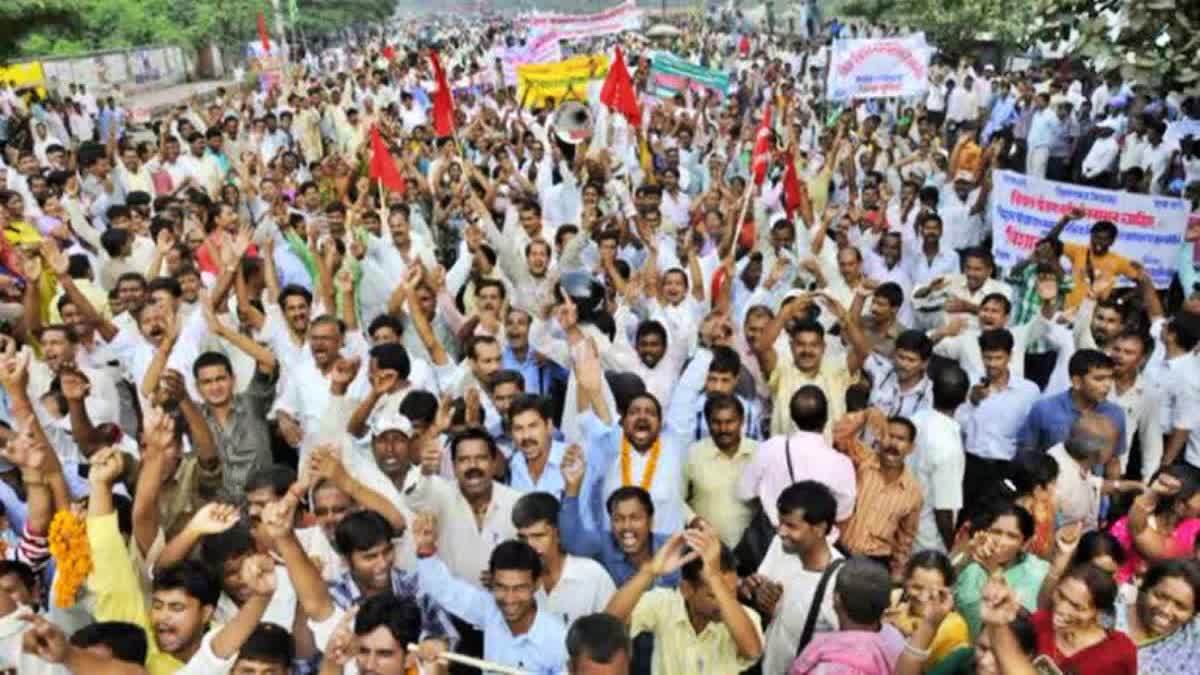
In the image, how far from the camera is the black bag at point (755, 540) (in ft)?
13.5

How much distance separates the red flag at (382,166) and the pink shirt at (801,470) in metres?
4.29

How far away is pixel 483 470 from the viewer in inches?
154

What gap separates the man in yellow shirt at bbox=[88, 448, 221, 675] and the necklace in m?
1.55

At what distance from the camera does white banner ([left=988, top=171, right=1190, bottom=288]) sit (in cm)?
686

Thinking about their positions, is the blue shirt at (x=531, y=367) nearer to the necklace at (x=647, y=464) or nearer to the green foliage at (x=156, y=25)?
the necklace at (x=647, y=464)

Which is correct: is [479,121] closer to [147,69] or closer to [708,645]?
[708,645]

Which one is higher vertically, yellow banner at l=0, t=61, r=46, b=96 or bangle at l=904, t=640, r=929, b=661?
yellow banner at l=0, t=61, r=46, b=96

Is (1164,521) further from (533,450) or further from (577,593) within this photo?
(533,450)

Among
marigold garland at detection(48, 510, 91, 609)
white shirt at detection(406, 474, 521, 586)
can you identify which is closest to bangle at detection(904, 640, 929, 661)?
white shirt at detection(406, 474, 521, 586)

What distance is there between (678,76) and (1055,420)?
992 cm

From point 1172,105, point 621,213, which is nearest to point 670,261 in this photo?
point 621,213

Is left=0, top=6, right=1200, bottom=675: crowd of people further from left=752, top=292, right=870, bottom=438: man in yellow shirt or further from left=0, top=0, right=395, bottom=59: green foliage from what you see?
left=0, top=0, right=395, bottom=59: green foliage

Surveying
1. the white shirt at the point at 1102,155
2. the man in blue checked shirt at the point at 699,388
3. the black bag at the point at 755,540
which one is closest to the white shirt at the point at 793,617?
the black bag at the point at 755,540

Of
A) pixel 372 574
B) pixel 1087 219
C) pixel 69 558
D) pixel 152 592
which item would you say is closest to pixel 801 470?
pixel 372 574
